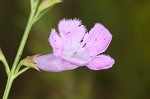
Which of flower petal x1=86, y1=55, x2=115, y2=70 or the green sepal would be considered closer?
flower petal x1=86, y1=55, x2=115, y2=70

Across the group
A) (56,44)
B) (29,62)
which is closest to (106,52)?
(29,62)

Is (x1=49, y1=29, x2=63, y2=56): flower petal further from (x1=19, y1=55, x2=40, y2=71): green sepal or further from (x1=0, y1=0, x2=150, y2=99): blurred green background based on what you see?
(x1=0, y1=0, x2=150, y2=99): blurred green background

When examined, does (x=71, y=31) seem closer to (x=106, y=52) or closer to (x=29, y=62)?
(x=29, y=62)

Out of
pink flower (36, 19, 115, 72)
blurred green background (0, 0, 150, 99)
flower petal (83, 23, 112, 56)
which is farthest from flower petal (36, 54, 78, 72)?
blurred green background (0, 0, 150, 99)

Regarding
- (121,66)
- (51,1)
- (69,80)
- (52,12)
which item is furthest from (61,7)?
(51,1)

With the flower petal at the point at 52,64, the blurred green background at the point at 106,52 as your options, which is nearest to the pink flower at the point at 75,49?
the flower petal at the point at 52,64
